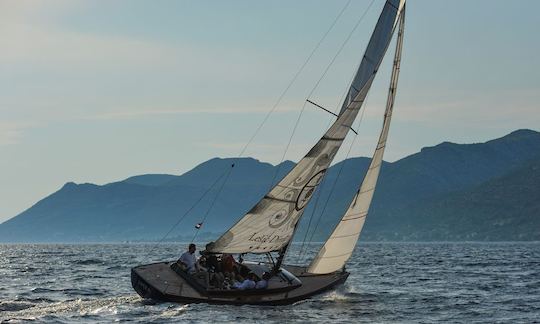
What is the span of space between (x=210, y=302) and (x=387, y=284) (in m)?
22.3

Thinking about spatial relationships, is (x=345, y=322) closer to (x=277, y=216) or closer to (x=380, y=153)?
(x=277, y=216)

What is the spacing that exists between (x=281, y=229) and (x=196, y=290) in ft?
14.6

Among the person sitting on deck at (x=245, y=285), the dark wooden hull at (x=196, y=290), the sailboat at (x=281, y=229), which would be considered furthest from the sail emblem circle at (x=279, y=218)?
the dark wooden hull at (x=196, y=290)

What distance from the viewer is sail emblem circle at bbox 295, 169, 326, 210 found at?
4172 cm

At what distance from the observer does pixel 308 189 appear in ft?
138

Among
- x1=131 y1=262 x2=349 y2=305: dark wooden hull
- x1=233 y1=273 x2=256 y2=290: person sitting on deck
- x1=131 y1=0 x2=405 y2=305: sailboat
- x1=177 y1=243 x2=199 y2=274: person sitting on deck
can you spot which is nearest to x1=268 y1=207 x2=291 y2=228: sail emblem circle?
x1=131 y1=0 x2=405 y2=305: sailboat

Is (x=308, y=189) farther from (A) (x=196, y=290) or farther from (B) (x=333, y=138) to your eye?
(A) (x=196, y=290)

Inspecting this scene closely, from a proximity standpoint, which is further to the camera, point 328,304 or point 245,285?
point 328,304

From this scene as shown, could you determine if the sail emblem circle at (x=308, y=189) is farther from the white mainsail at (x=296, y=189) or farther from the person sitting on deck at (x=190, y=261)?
the person sitting on deck at (x=190, y=261)

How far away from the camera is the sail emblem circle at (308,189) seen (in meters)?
41.7

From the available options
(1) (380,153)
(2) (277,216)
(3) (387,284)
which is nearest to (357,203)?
(1) (380,153)

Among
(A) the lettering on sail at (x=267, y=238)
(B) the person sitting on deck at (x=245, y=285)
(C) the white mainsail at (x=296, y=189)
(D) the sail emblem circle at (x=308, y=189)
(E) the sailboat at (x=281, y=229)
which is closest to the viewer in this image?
(E) the sailboat at (x=281, y=229)

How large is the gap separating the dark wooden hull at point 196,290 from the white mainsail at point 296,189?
1.95 meters

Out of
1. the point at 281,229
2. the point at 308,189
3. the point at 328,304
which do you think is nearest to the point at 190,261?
the point at 281,229
